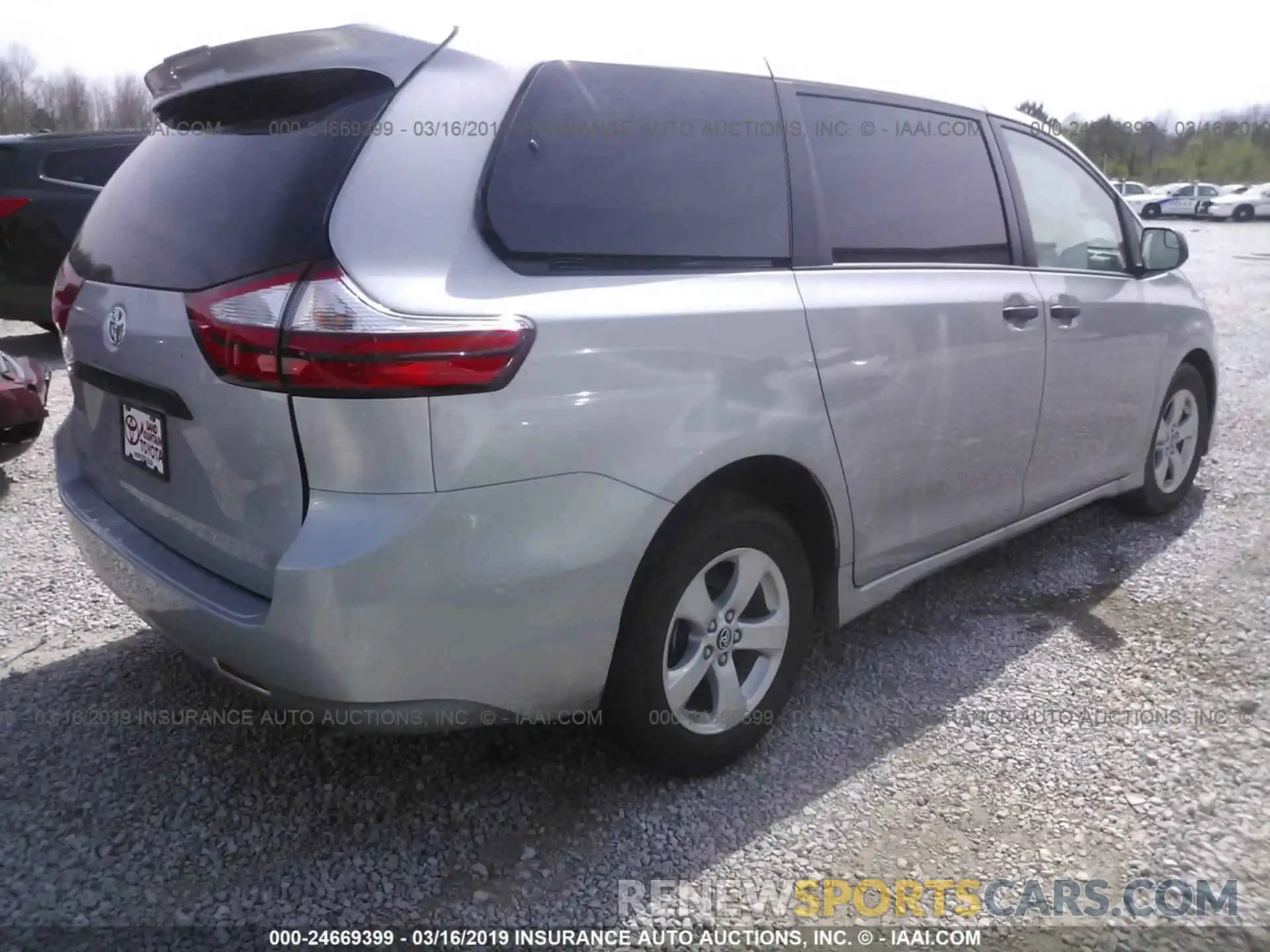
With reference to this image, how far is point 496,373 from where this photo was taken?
195 cm

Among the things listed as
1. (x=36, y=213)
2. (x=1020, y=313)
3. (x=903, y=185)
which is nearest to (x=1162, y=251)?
(x=1020, y=313)

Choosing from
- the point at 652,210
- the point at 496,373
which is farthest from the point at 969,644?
the point at 496,373

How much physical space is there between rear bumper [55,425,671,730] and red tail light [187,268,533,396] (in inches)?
8.6

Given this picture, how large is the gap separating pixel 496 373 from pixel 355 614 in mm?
541

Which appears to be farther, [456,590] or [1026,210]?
[1026,210]

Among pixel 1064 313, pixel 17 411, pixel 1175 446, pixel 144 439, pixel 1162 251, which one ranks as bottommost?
pixel 17 411

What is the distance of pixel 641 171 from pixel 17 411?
3.80m

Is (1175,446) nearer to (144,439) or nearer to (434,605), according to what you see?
(434,605)

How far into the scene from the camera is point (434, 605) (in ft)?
6.48

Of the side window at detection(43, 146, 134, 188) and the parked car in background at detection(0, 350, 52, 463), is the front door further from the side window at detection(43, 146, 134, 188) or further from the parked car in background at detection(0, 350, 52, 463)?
the side window at detection(43, 146, 134, 188)

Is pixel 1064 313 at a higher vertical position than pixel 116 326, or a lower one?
higher

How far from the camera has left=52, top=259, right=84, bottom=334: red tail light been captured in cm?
258

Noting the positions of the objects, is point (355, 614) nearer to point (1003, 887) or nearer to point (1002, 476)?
point (1003, 887)

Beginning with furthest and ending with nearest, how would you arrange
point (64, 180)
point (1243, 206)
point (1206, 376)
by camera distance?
point (1243, 206), point (64, 180), point (1206, 376)
